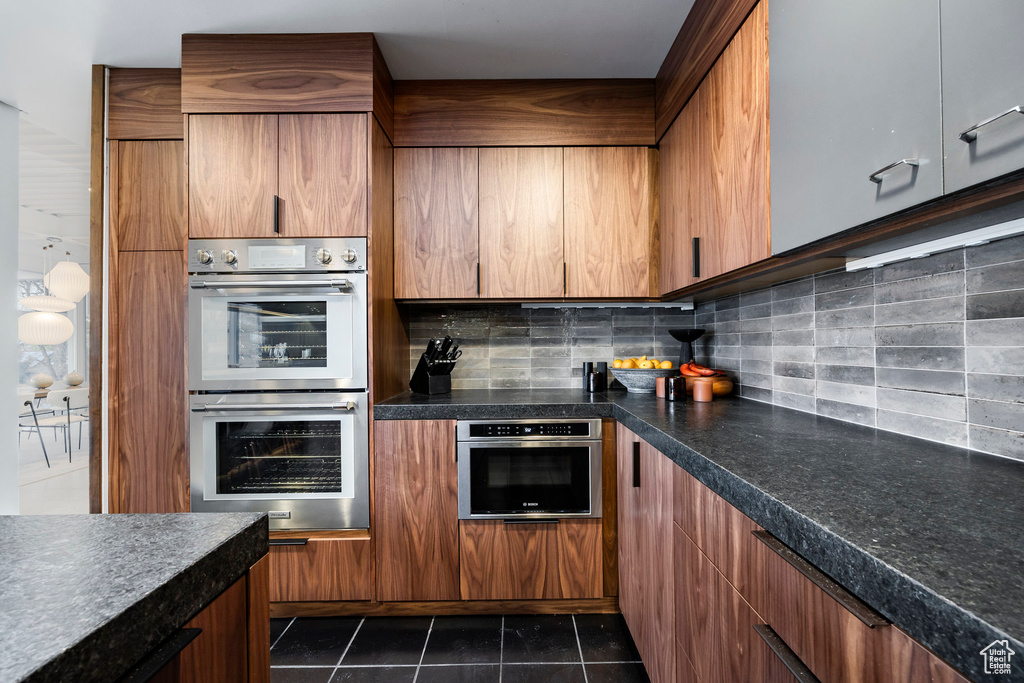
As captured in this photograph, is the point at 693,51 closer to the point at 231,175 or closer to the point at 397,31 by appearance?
the point at 397,31

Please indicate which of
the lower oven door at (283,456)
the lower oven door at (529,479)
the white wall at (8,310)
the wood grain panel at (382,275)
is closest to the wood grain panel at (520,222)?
the wood grain panel at (382,275)

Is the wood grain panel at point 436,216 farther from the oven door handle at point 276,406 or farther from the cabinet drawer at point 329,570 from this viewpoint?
the cabinet drawer at point 329,570

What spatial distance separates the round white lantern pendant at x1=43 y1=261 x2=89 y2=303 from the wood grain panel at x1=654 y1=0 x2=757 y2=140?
3721 mm

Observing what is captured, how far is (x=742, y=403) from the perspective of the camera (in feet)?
6.64

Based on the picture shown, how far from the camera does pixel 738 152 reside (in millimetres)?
1528

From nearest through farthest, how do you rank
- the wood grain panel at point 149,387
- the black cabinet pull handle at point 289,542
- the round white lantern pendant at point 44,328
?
the black cabinet pull handle at point 289,542 → the wood grain panel at point 149,387 → the round white lantern pendant at point 44,328

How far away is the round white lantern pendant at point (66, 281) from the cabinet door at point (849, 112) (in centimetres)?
398

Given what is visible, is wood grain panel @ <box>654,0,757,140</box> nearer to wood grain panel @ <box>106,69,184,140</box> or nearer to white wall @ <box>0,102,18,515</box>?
wood grain panel @ <box>106,69,184,140</box>

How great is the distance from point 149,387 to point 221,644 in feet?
7.16

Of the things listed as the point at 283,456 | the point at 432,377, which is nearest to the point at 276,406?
the point at 283,456

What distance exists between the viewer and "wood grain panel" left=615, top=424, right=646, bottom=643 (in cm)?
175

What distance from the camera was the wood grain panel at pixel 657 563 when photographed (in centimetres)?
139

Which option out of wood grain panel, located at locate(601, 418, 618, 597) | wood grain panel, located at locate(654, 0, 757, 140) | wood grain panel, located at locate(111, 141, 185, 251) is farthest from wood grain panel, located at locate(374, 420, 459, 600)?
wood grain panel, located at locate(654, 0, 757, 140)

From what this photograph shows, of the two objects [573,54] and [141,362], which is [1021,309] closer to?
[573,54]
